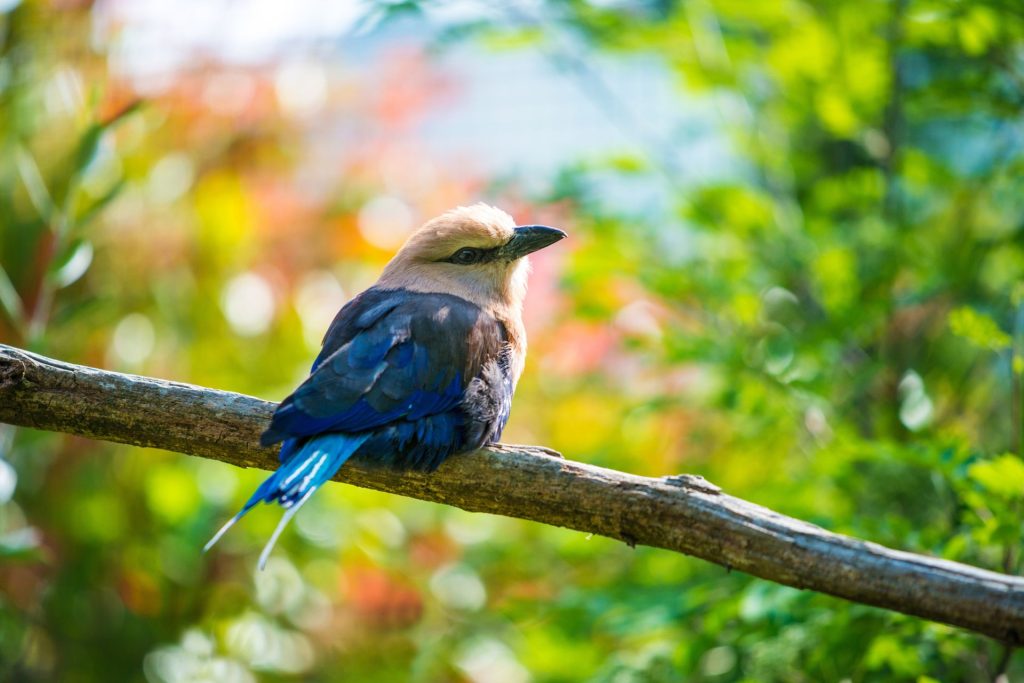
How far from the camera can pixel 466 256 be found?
317 centimetres

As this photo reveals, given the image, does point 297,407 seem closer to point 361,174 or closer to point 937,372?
point 937,372

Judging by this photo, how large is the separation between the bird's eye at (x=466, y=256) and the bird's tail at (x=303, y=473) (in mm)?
934

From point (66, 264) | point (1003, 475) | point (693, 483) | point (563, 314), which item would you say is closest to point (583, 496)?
point (693, 483)

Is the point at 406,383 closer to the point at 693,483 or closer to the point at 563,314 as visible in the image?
the point at 693,483

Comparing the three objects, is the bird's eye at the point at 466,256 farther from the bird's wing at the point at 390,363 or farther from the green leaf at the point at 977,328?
the green leaf at the point at 977,328

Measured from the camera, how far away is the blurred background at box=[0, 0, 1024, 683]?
2875 mm

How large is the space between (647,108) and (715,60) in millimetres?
4928

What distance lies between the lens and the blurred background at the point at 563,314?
2.88m

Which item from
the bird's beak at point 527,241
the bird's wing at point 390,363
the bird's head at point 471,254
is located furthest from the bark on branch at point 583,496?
the bird's beak at point 527,241

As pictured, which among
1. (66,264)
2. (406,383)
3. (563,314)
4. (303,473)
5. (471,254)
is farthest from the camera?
(563,314)

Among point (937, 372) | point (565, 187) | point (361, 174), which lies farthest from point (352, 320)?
point (361, 174)

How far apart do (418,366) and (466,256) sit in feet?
2.28

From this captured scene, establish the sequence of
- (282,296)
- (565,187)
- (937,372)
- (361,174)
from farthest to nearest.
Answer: (361,174), (282,296), (937,372), (565,187)

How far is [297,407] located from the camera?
2.23 metres
